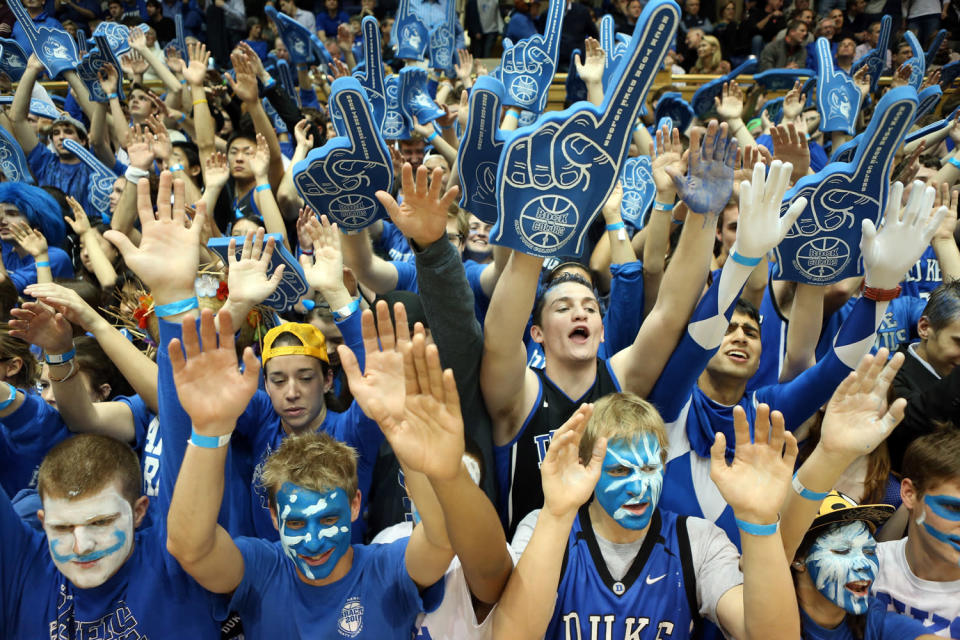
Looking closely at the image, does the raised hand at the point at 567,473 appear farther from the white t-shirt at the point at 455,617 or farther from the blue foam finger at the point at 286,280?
the blue foam finger at the point at 286,280

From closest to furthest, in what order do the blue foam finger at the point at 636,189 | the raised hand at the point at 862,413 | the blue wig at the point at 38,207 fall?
the raised hand at the point at 862,413 → the blue foam finger at the point at 636,189 → the blue wig at the point at 38,207

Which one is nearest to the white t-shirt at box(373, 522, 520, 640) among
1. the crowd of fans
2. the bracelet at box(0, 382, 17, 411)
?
the crowd of fans

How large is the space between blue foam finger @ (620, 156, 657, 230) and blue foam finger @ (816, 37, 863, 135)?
1.31m

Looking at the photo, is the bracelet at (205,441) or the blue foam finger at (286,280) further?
the blue foam finger at (286,280)

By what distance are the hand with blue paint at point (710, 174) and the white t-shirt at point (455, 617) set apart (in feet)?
3.88

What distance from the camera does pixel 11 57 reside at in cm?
627

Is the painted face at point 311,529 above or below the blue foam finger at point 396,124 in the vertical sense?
below

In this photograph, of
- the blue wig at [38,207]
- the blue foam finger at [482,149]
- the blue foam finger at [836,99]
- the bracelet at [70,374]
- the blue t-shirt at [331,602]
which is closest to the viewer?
the blue t-shirt at [331,602]

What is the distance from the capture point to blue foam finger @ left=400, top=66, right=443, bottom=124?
13.8 ft

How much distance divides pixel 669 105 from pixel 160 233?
426 cm

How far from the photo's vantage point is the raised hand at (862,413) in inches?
71.2

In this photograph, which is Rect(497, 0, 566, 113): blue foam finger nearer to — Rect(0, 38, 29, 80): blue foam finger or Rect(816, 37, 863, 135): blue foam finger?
Rect(816, 37, 863, 135): blue foam finger

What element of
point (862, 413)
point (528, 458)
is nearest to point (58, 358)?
point (528, 458)

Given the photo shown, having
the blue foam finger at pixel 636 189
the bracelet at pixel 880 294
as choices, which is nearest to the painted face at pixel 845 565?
the bracelet at pixel 880 294
